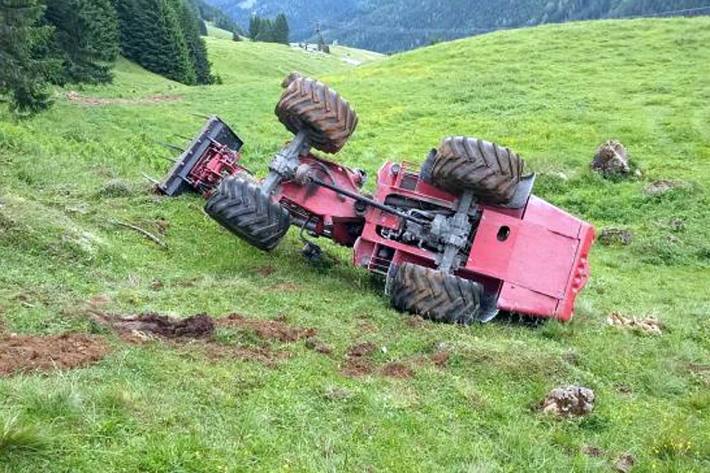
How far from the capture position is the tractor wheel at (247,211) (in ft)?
37.0

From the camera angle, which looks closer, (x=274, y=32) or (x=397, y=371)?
(x=397, y=371)

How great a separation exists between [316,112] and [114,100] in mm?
27433

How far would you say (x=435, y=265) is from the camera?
11.4 m

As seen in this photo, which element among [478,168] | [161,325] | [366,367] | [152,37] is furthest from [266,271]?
[152,37]

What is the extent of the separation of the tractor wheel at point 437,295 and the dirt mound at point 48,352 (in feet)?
14.4

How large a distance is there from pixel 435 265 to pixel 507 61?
36.3 metres

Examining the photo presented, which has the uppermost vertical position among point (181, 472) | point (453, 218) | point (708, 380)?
point (453, 218)

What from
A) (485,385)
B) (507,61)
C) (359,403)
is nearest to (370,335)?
(485,385)

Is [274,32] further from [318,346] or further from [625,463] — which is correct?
[625,463]

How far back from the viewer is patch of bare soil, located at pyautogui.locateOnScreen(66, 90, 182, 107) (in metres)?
33.9

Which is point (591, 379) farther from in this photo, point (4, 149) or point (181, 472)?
point (4, 149)

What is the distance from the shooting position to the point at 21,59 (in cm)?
2408

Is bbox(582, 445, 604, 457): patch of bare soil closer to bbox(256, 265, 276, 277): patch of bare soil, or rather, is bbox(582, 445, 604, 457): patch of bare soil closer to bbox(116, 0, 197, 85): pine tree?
bbox(256, 265, 276, 277): patch of bare soil

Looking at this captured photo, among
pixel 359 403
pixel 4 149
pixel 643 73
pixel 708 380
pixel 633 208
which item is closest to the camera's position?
pixel 359 403
